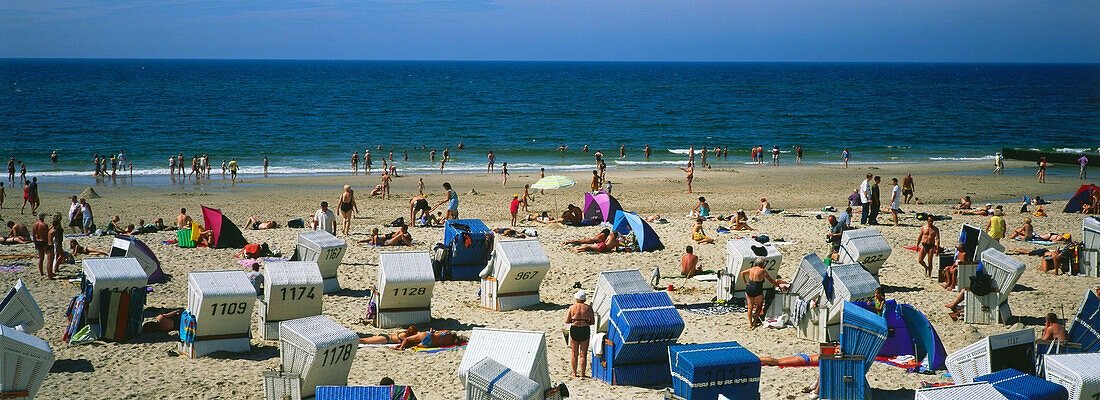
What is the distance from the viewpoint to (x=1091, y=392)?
23.6ft

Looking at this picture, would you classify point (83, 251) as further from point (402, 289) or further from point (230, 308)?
point (402, 289)

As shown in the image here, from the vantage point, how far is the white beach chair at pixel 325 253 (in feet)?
44.9

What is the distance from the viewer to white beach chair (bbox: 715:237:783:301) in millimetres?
12562

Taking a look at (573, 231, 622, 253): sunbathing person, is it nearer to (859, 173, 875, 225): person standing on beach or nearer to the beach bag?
(859, 173, 875, 225): person standing on beach

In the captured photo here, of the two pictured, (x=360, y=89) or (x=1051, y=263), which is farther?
(x=360, y=89)

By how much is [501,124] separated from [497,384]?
5745cm

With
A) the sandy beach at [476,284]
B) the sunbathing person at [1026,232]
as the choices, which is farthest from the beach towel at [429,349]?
the sunbathing person at [1026,232]

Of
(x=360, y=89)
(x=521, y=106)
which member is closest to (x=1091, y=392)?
(x=521, y=106)

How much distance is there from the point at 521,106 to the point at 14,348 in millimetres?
74028

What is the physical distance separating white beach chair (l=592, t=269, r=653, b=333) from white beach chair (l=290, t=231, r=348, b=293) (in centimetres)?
527

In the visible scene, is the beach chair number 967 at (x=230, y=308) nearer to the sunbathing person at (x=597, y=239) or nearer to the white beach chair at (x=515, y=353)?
the white beach chair at (x=515, y=353)

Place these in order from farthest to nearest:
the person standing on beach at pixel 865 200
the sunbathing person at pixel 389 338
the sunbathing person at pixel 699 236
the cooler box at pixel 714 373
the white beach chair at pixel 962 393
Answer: the person standing on beach at pixel 865 200
the sunbathing person at pixel 699 236
the sunbathing person at pixel 389 338
the cooler box at pixel 714 373
the white beach chair at pixel 962 393

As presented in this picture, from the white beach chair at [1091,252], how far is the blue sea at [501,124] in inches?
1032

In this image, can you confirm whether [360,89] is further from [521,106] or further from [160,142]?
[160,142]
